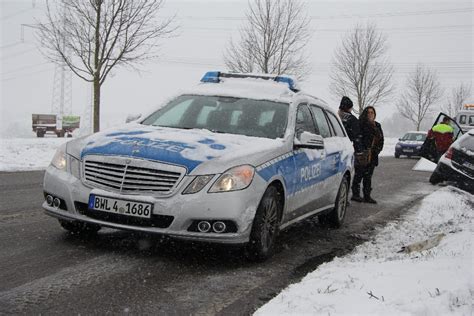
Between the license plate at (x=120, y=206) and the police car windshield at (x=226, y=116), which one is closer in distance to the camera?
the license plate at (x=120, y=206)

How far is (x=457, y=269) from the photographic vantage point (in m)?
3.84

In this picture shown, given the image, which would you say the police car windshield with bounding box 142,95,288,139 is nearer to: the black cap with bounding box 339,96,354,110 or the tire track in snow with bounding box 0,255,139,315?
the tire track in snow with bounding box 0,255,139,315

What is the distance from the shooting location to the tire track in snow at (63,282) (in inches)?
129

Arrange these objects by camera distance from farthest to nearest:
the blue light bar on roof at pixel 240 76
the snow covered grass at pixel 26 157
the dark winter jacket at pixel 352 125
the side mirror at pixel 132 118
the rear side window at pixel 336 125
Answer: the snow covered grass at pixel 26 157 < the dark winter jacket at pixel 352 125 < the rear side window at pixel 336 125 < the blue light bar on roof at pixel 240 76 < the side mirror at pixel 132 118

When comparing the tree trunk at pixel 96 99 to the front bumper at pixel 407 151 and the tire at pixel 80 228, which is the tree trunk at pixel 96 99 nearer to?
the tire at pixel 80 228

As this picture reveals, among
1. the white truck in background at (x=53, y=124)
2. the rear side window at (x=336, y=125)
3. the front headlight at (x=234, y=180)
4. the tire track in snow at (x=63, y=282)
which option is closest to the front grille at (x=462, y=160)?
the rear side window at (x=336, y=125)

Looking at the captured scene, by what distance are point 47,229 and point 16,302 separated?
7.47 ft

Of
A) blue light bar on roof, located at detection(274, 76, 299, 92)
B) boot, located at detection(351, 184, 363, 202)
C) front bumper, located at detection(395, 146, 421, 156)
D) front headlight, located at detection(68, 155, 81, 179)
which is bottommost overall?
front bumper, located at detection(395, 146, 421, 156)

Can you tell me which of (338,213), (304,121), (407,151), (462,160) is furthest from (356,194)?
(407,151)

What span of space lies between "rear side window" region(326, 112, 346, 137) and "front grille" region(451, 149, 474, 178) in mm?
3157

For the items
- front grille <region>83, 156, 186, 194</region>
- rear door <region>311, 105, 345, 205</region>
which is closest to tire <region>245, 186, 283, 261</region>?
front grille <region>83, 156, 186, 194</region>

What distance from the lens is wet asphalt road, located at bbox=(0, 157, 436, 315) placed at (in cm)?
339

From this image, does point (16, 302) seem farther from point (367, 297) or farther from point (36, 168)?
point (36, 168)

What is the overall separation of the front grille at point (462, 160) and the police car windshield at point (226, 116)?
5.21 meters
